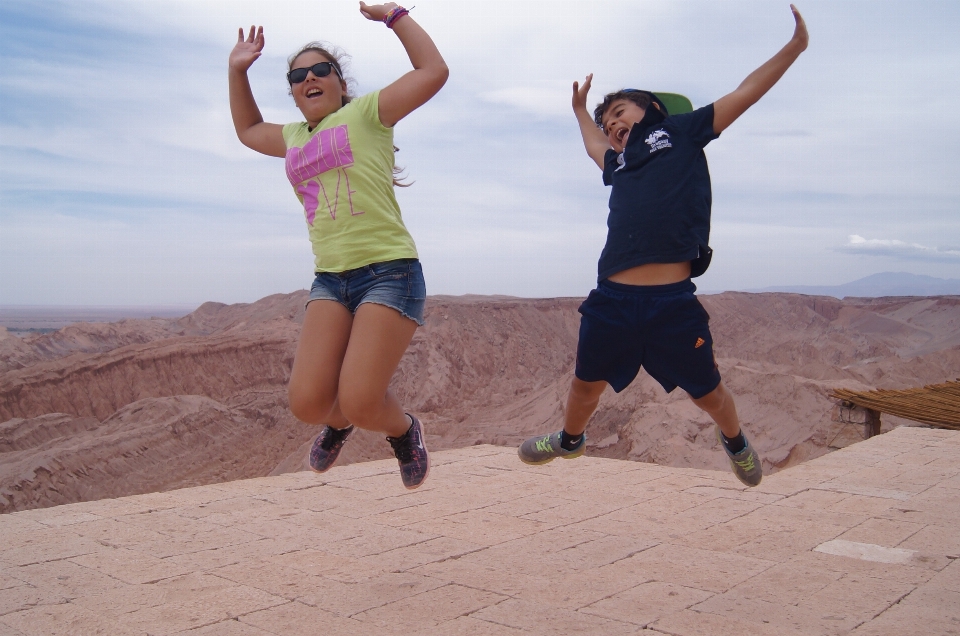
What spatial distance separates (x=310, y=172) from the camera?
3191mm

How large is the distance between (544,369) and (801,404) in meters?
15.0

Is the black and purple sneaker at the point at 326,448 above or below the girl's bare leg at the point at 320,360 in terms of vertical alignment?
below

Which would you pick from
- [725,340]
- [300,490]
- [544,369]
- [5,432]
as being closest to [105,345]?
[5,432]

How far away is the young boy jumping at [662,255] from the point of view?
3.11 meters

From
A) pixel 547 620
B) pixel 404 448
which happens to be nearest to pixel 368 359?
pixel 404 448

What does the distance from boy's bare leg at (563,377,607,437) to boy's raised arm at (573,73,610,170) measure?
1.03 m

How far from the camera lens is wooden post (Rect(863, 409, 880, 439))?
8.57 metres

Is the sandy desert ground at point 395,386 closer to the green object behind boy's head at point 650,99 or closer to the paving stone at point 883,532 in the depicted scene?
the paving stone at point 883,532

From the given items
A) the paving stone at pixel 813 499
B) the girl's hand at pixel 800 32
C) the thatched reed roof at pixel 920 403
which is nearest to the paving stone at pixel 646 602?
the paving stone at pixel 813 499

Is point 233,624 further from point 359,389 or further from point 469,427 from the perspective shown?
point 469,427

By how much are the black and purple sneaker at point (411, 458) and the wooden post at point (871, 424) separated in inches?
264

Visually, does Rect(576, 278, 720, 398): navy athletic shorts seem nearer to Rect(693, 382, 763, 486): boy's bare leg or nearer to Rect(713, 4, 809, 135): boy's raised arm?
Rect(693, 382, 763, 486): boy's bare leg

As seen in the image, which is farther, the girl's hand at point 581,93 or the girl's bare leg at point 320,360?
the girl's hand at point 581,93

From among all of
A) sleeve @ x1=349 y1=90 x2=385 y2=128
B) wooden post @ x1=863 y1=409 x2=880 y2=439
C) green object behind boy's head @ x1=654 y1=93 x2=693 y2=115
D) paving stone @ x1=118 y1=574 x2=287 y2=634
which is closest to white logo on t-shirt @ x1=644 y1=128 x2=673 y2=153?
green object behind boy's head @ x1=654 y1=93 x2=693 y2=115
